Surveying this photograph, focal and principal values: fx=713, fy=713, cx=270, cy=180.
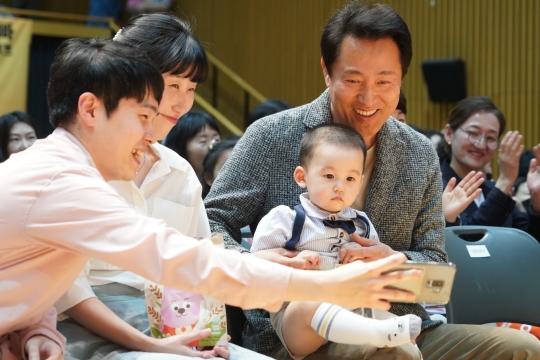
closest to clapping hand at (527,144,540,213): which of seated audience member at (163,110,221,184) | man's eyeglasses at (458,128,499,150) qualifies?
man's eyeglasses at (458,128,499,150)

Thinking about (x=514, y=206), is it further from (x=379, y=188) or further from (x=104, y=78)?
(x=104, y=78)

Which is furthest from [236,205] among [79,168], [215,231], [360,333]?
[79,168]

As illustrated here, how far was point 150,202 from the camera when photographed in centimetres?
229

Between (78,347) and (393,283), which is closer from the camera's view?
(393,283)

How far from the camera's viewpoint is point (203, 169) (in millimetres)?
4309

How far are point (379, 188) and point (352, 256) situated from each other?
1.40 feet

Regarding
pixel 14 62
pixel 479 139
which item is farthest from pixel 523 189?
pixel 14 62

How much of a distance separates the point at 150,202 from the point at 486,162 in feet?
9.01

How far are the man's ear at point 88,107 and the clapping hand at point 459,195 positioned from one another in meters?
2.45

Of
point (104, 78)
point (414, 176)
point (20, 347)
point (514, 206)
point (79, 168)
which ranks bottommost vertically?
point (514, 206)

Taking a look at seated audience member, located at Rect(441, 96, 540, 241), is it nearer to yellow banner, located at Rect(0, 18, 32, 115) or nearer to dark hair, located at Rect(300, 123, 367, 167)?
dark hair, located at Rect(300, 123, 367, 167)

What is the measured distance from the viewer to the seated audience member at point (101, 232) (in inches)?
58.6

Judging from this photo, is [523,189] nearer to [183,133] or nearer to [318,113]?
[183,133]

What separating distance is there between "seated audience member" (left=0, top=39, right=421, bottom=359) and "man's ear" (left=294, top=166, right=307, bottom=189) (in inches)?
28.0
